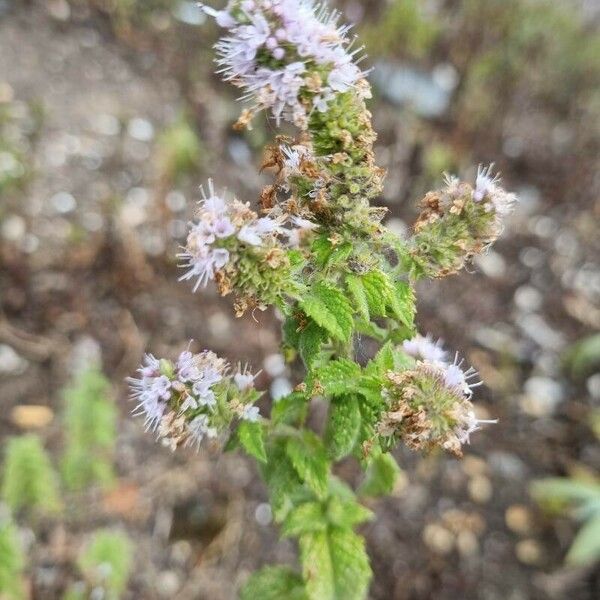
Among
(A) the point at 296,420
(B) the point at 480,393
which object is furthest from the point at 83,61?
(A) the point at 296,420

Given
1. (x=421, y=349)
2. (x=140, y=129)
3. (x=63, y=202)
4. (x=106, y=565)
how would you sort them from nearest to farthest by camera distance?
1. (x=421, y=349)
2. (x=106, y=565)
3. (x=63, y=202)
4. (x=140, y=129)

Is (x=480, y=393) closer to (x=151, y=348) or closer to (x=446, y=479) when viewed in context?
(x=446, y=479)

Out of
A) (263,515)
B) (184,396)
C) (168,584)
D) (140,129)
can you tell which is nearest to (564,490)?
(263,515)

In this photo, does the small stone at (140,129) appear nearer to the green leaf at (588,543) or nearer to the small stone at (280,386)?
the small stone at (280,386)

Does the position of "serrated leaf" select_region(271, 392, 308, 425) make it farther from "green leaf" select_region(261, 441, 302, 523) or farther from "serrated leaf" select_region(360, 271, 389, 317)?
"serrated leaf" select_region(360, 271, 389, 317)

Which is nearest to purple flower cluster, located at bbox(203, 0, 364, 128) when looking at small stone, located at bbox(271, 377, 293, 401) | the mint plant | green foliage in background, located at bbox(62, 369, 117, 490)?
the mint plant

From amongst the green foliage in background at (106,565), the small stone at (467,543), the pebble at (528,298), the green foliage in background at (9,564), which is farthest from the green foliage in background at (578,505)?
the green foliage in background at (9,564)

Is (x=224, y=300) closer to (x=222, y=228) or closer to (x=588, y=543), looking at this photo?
(x=588, y=543)
